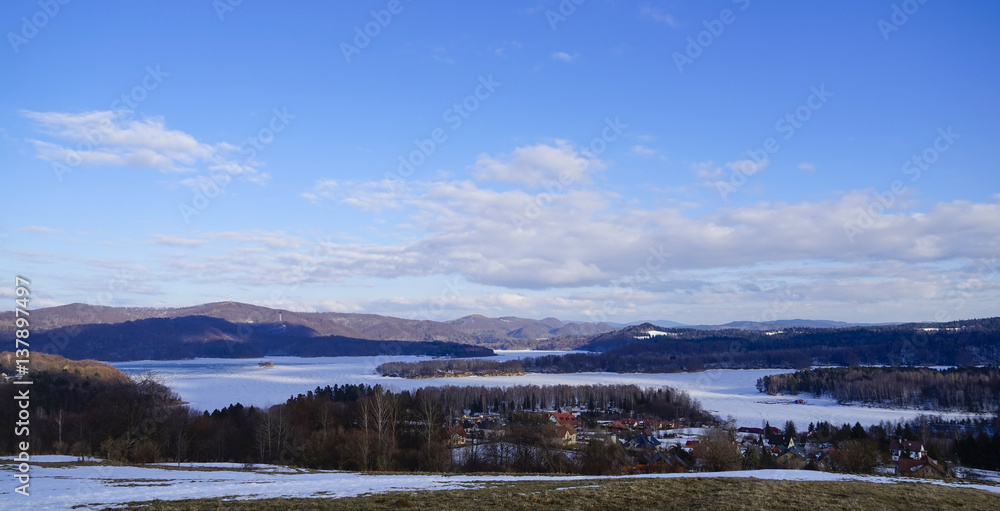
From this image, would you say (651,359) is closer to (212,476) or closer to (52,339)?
(212,476)

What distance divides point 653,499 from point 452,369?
145 m

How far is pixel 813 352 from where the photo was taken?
164500 mm

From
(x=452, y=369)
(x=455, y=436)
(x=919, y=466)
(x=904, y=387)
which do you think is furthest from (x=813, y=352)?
(x=455, y=436)

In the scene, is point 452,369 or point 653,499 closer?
point 653,499

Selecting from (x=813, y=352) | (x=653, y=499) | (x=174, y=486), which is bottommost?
(x=813, y=352)

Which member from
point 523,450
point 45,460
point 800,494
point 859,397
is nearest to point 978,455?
point 523,450

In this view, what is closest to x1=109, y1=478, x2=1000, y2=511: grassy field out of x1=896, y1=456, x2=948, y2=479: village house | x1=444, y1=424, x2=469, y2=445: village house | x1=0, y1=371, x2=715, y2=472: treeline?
x1=0, y1=371, x2=715, y2=472: treeline

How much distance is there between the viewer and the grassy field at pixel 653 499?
9.35m

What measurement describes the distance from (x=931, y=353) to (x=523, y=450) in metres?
164

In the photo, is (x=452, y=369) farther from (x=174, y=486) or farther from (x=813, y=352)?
(x=174, y=486)

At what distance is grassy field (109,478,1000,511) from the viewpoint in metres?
9.35

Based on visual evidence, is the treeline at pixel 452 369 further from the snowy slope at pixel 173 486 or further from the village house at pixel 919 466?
the snowy slope at pixel 173 486

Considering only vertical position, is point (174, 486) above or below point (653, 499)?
below

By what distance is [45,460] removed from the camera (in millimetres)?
19469
